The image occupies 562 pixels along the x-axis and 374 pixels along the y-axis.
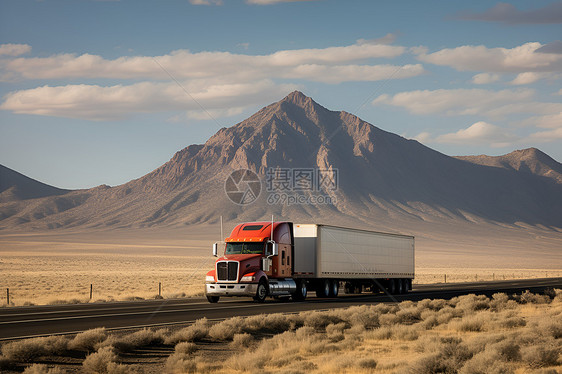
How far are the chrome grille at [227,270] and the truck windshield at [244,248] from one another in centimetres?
136

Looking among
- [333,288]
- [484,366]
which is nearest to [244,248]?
[333,288]

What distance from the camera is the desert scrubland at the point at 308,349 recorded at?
43.8 ft

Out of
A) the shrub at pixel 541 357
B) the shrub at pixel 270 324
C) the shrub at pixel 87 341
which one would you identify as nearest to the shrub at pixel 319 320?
the shrub at pixel 270 324

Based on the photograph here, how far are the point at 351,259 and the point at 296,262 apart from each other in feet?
12.9

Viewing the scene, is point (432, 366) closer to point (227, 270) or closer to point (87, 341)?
point (87, 341)

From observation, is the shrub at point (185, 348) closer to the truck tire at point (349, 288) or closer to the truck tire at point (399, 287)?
the truck tire at point (349, 288)

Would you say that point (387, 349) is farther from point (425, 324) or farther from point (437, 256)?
point (437, 256)

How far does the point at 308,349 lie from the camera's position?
16047mm

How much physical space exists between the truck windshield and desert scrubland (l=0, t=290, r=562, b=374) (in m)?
9.87

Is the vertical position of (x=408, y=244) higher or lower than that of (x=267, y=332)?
higher

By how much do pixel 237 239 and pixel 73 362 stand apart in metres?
18.9

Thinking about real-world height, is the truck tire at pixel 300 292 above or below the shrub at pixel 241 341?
above

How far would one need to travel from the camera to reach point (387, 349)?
55.0ft

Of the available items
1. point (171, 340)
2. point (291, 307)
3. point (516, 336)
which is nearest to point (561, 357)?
point (516, 336)
